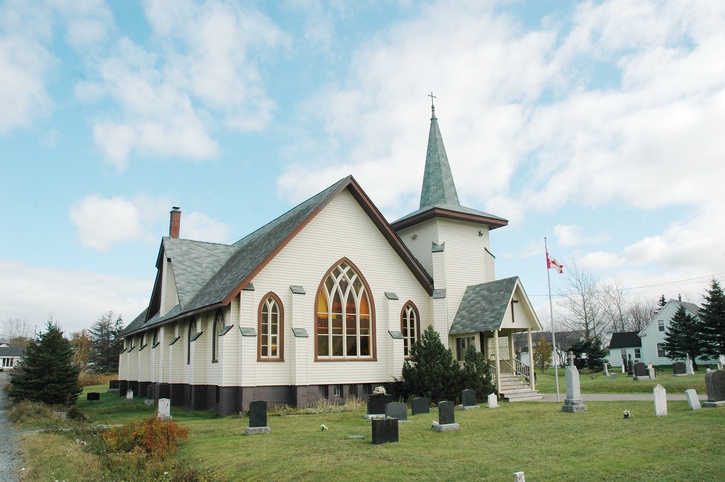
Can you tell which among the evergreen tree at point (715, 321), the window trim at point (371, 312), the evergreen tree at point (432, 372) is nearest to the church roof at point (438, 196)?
the window trim at point (371, 312)

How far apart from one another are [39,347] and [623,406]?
936 inches

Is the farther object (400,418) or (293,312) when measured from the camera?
(293,312)

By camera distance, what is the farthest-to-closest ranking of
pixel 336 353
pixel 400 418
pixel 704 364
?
1. pixel 704 364
2. pixel 336 353
3. pixel 400 418

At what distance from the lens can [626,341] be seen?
66.9 metres

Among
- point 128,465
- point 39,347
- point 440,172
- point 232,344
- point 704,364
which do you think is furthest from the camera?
point 704,364

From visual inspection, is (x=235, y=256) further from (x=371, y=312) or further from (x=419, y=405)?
(x=419, y=405)

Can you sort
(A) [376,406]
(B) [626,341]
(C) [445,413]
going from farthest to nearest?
(B) [626,341], (A) [376,406], (C) [445,413]

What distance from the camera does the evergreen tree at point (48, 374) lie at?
2462cm

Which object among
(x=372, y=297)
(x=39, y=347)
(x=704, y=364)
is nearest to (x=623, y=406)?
(x=372, y=297)

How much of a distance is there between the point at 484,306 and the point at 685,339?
30574 millimetres

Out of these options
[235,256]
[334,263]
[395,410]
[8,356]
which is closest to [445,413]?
[395,410]

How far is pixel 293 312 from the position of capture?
22141 mm

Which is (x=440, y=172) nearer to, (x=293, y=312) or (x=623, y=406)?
(x=293, y=312)

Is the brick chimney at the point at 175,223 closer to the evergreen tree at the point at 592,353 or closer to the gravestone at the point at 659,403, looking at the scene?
the gravestone at the point at 659,403
